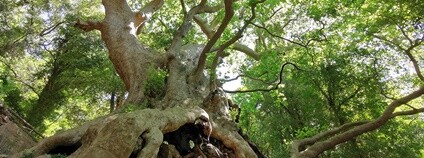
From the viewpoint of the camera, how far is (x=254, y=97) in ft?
34.2

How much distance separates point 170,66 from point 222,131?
118 inches

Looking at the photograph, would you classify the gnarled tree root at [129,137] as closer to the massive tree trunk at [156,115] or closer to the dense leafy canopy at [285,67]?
the massive tree trunk at [156,115]

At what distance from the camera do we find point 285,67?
1195cm

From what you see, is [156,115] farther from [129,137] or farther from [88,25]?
[88,25]

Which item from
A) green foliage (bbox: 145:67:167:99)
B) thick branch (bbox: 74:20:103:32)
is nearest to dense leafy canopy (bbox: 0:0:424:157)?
green foliage (bbox: 145:67:167:99)

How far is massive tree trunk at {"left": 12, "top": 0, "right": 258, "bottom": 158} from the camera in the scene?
4539 millimetres

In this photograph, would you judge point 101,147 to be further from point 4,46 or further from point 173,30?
point 4,46

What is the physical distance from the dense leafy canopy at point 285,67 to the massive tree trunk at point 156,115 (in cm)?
63

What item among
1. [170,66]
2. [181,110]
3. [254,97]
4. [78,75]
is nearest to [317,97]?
[254,97]

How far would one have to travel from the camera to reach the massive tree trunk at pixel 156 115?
454 centimetres

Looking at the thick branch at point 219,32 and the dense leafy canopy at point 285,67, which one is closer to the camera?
the thick branch at point 219,32

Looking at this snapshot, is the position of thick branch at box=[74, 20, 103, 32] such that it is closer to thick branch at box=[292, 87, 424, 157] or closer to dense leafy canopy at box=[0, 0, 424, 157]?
dense leafy canopy at box=[0, 0, 424, 157]

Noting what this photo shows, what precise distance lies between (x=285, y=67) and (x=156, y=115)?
7363 mm

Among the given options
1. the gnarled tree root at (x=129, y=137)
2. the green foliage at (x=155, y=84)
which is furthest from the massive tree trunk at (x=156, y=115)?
the green foliage at (x=155, y=84)
